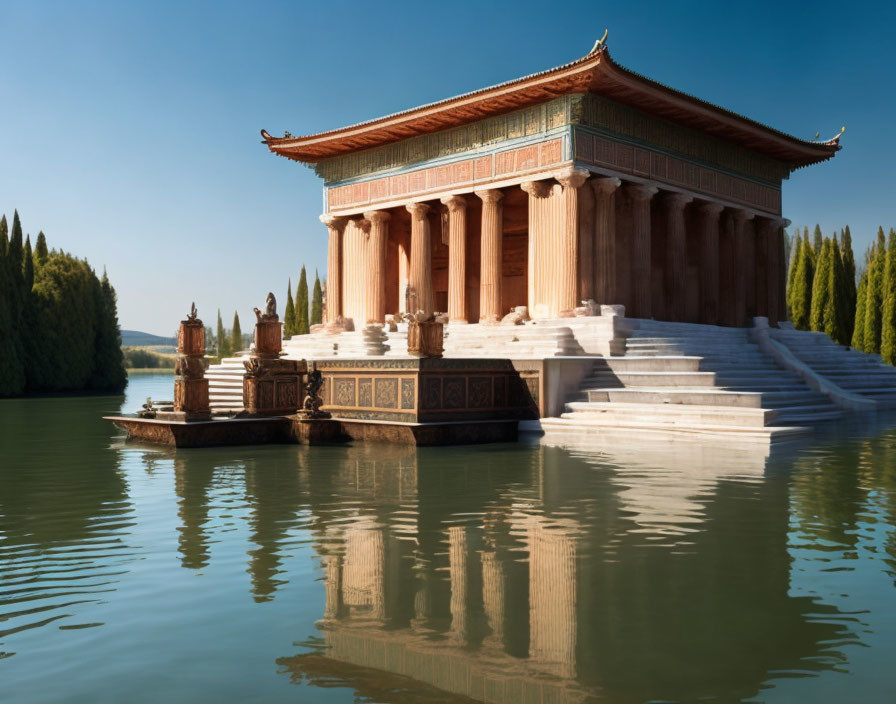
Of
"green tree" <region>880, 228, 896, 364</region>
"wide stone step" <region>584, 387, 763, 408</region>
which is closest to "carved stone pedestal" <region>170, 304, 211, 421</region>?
"wide stone step" <region>584, 387, 763, 408</region>

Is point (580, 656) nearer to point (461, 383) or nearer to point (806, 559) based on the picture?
point (806, 559)

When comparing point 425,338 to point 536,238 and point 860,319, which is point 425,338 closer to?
point 536,238

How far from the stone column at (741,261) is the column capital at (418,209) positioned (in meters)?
9.81

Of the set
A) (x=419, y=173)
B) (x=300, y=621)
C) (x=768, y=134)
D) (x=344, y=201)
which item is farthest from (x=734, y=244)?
(x=300, y=621)

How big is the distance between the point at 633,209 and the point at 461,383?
10894mm

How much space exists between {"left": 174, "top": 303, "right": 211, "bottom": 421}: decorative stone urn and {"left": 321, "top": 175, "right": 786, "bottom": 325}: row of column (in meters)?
5.70

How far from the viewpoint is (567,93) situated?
74.1 feet

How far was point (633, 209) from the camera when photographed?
24.8 metres

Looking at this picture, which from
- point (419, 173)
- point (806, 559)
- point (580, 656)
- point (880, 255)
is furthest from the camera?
point (880, 255)

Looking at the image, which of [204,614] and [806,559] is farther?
[806,559]

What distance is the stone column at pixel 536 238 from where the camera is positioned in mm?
23438

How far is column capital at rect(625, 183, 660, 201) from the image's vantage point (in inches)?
960

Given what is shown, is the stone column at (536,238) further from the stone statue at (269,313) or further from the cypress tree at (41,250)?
the cypress tree at (41,250)

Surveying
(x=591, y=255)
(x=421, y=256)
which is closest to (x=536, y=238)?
(x=591, y=255)
